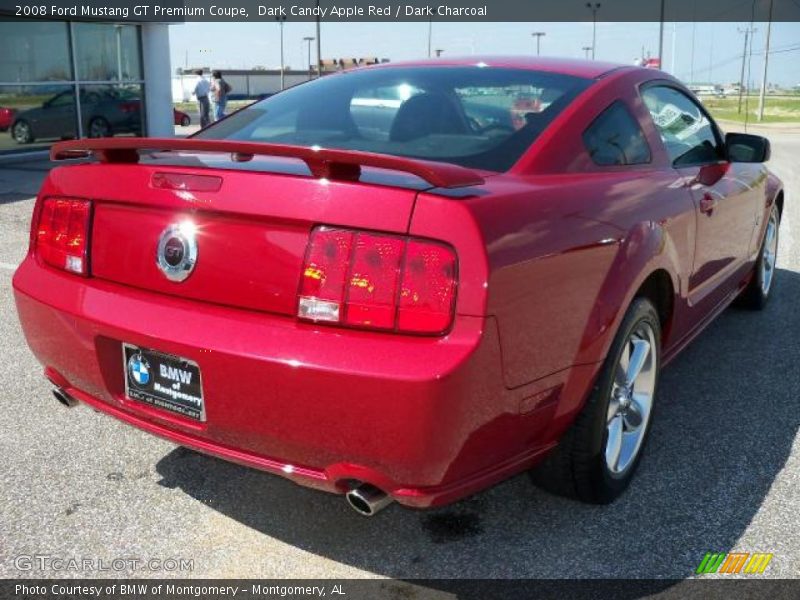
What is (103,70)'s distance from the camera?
55.5 ft

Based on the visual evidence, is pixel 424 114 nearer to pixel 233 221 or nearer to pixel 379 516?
pixel 233 221

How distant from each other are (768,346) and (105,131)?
50.2 ft

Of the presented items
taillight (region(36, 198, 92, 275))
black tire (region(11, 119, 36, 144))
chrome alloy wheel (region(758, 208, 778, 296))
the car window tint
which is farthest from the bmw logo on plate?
black tire (region(11, 119, 36, 144))

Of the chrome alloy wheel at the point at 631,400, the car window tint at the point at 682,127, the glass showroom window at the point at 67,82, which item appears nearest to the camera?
the chrome alloy wheel at the point at 631,400

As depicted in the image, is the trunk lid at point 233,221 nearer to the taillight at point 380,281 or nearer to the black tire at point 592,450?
the taillight at point 380,281

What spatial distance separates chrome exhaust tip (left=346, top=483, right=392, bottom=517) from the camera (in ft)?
7.04

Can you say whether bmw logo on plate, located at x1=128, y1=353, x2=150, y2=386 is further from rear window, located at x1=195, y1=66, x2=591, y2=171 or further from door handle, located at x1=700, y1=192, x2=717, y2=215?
door handle, located at x1=700, y1=192, x2=717, y2=215

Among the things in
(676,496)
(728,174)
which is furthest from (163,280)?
(728,174)

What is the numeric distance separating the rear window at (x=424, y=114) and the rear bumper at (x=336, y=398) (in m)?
0.78

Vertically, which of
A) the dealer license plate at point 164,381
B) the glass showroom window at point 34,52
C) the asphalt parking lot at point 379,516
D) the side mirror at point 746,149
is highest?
the glass showroom window at point 34,52

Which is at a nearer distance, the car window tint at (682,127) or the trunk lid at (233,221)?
the trunk lid at (233,221)

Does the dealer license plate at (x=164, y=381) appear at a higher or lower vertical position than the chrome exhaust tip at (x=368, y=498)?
higher

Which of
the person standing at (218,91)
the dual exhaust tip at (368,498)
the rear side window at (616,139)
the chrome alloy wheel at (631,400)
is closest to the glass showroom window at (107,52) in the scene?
the person standing at (218,91)

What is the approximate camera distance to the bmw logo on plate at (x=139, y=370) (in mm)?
2385
